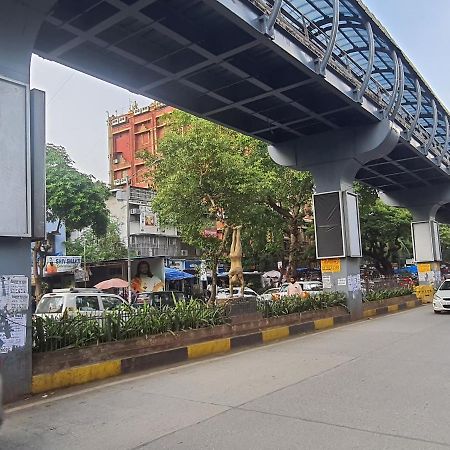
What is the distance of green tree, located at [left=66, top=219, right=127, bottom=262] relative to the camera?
117 ft

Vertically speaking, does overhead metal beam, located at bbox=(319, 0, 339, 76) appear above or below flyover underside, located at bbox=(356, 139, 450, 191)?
above

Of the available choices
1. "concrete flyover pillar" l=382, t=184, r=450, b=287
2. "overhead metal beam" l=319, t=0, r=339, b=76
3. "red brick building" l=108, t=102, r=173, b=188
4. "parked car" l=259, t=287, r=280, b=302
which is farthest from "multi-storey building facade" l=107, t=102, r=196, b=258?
"overhead metal beam" l=319, t=0, r=339, b=76

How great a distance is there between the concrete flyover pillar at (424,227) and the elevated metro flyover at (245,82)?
5956mm

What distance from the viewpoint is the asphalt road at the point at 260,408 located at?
470cm

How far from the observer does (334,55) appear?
13852 mm

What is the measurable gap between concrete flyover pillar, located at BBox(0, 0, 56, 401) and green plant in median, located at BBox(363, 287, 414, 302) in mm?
14549

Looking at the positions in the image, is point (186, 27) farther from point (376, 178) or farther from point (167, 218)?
point (376, 178)

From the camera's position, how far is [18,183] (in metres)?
6.93

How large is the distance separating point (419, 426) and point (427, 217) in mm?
25029

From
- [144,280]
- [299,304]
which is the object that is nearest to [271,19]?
[299,304]

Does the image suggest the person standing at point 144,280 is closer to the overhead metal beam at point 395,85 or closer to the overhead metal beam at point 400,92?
the overhead metal beam at point 400,92

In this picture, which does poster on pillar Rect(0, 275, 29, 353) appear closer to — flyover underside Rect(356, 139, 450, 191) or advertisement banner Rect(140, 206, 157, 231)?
flyover underside Rect(356, 139, 450, 191)

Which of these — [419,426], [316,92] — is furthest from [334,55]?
[419,426]

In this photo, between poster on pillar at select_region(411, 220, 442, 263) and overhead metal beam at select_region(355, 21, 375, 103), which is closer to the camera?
overhead metal beam at select_region(355, 21, 375, 103)
